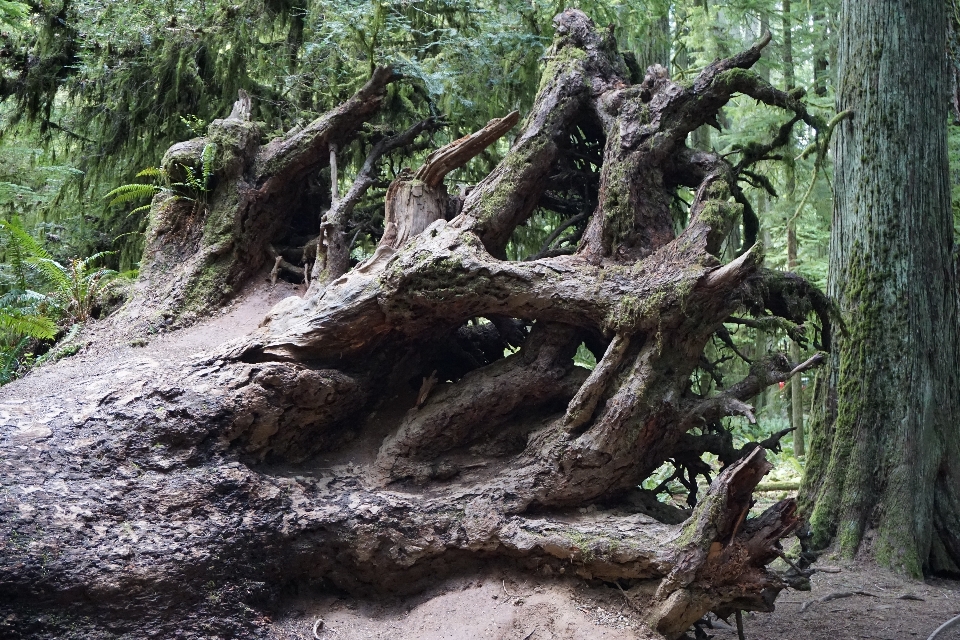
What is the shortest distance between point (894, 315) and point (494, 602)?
4891 mm

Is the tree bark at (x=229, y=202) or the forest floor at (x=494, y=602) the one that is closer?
the forest floor at (x=494, y=602)

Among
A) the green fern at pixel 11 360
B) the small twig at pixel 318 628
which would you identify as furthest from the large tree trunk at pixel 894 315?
the green fern at pixel 11 360

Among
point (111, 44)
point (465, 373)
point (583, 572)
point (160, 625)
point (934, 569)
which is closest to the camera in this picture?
point (160, 625)

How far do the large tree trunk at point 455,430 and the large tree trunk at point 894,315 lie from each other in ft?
6.21

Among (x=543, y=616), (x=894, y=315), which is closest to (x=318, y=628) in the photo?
(x=543, y=616)

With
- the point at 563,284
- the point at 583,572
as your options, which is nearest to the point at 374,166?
the point at 563,284

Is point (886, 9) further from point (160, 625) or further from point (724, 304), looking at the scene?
point (160, 625)

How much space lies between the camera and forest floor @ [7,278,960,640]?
4445 mm

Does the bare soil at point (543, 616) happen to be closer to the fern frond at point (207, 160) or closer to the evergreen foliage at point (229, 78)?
the evergreen foliage at point (229, 78)

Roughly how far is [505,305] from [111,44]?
21.6 feet

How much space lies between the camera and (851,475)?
22.4 ft

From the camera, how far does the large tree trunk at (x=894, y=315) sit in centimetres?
668

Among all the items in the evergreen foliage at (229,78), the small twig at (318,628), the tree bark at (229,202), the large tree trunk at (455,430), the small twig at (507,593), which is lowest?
the small twig at (318,628)

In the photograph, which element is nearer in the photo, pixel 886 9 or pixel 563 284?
pixel 563 284
